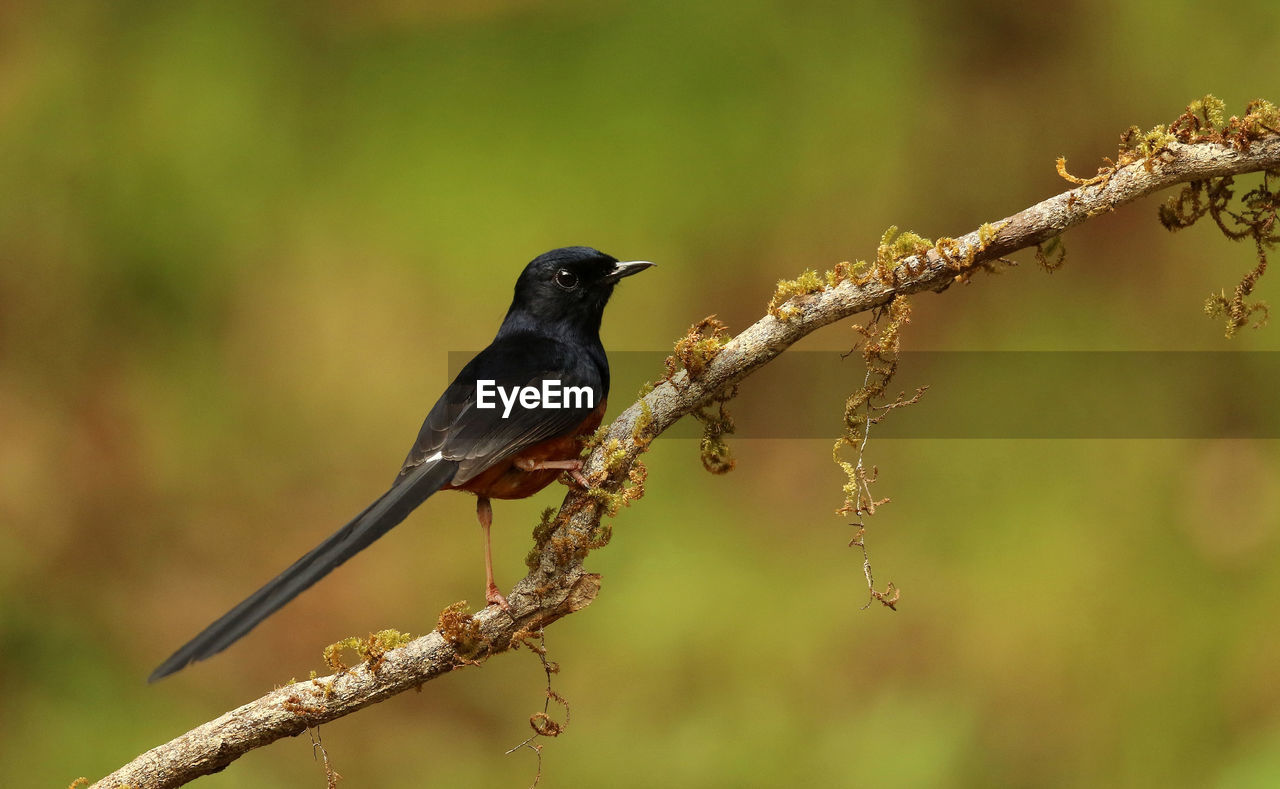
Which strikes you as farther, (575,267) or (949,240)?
(575,267)

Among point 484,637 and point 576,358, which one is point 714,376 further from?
point 484,637

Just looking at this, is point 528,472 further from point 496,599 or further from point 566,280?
point 566,280

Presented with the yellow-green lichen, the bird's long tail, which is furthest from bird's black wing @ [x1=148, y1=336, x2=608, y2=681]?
the yellow-green lichen

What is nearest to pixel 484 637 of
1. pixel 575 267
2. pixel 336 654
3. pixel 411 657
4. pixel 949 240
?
pixel 411 657

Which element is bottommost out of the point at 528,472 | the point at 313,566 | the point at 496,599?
the point at 496,599

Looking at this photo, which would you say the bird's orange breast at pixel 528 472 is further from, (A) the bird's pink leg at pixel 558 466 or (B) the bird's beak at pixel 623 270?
(B) the bird's beak at pixel 623 270

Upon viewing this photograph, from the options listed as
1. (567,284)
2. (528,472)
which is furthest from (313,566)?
(567,284)
